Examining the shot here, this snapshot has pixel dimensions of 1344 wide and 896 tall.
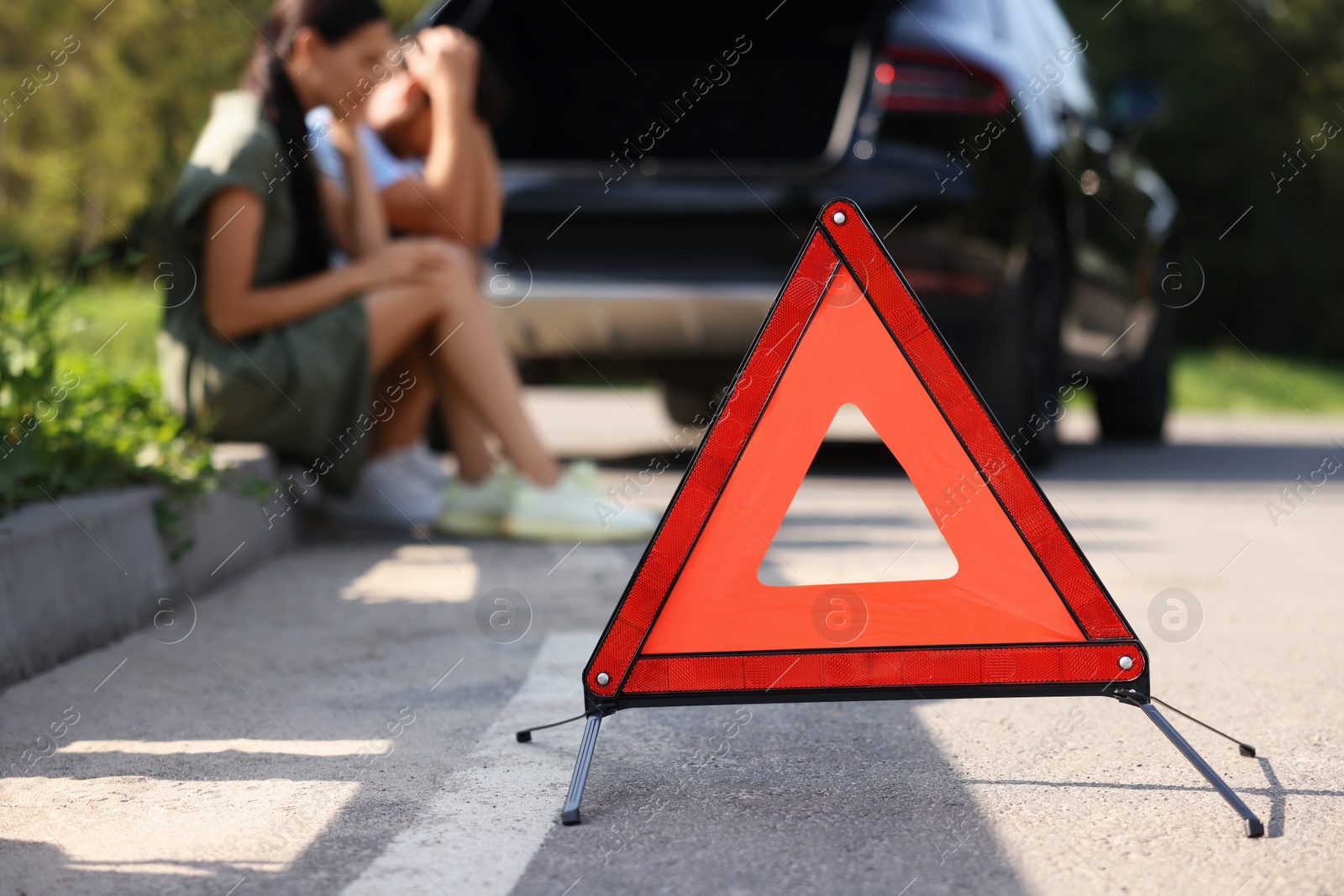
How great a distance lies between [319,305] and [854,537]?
5.70 ft

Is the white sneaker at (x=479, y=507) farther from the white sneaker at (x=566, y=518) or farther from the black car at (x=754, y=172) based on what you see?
the black car at (x=754, y=172)

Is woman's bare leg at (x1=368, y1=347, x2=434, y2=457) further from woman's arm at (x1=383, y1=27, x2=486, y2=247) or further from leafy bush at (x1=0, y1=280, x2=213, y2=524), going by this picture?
leafy bush at (x1=0, y1=280, x2=213, y2=524)

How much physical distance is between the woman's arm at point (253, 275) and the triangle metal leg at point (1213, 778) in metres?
2.94

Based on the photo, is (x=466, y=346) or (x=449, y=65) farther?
(x=449, y=65)

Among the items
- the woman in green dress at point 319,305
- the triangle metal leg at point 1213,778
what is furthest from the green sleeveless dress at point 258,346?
the triangle metal leg at point 1213,778

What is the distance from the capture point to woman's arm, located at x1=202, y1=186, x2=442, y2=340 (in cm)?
449

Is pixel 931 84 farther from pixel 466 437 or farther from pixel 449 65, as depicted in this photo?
pixel 466 437

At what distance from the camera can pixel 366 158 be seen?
5.27 metres

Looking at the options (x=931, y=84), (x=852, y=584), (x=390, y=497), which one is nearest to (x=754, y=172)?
(x=931, y=84)

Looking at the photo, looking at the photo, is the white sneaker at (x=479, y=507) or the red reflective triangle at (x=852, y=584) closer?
the red reflective triangle at (x=852, y=584)

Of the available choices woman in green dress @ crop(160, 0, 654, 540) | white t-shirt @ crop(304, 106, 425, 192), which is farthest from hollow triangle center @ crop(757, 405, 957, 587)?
white t-shirt @ crop(304, 106, 425, 192)

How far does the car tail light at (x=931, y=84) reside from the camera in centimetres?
560

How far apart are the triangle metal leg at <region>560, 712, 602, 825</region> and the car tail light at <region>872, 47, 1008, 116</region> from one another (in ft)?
11.9

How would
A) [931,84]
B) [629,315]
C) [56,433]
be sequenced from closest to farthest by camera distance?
1. [56,433]
2. [931,84]
3. [629,315]
